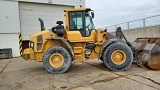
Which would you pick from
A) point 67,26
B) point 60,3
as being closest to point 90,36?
point 67,26

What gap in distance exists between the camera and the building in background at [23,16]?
14.3 metres

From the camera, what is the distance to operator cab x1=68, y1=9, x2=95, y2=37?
7.55 metres

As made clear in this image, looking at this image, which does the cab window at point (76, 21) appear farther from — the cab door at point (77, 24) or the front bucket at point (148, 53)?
the front bucket at point (148, 53)

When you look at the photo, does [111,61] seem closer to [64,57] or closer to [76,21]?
[64,57]

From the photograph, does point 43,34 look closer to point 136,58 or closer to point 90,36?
point 90,36

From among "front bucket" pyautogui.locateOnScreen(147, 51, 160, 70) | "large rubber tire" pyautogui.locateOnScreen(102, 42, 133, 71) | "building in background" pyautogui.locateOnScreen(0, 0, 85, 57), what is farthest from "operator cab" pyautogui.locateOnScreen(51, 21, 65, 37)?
"building in background" pyautogui.locateOnScreen(0, 0, 85, 57)

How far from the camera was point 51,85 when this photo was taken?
18.2 feet

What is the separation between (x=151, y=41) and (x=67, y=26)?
345cm

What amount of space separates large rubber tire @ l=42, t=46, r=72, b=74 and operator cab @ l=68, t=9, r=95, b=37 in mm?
998

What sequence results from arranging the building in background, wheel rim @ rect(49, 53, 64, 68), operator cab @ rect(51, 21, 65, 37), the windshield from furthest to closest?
the building in background → the windshield → operator cab @ rect(51, 21, 65, 37) → wheel rim @ rect(49, 53, 64, 68)

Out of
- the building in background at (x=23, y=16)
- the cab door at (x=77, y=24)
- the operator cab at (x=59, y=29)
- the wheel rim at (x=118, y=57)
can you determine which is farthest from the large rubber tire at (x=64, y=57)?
the building in background at (x=23, y=16)

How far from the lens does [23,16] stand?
1522 cm

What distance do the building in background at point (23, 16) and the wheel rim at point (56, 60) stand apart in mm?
8360

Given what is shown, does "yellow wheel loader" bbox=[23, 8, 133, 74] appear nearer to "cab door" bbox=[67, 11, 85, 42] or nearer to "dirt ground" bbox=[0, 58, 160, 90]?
"cab door" bbox=[67, 11, 85, 42]
